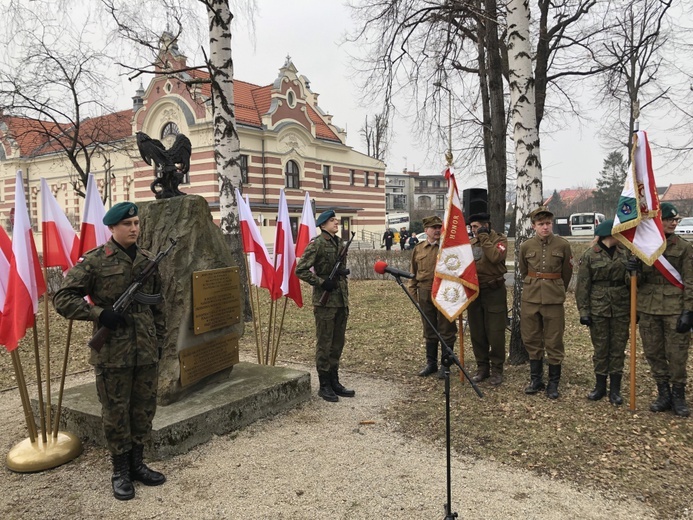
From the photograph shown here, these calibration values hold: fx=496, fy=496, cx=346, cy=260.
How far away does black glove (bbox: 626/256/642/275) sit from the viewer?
15.8 feet

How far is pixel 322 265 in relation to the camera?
5.43 metres

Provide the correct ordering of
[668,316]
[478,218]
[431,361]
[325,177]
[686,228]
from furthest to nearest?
1. [325,177]
2. [686,228]
3. [431,361]
4. [478,218]
5. [668,316]

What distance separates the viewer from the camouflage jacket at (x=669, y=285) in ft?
15.4

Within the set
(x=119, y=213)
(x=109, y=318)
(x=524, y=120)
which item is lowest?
(x=109, y=318)

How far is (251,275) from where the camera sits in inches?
267

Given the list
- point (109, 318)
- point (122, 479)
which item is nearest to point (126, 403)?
point (122, 479)

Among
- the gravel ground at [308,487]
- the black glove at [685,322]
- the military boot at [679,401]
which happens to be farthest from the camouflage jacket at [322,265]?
the military boot at [679,401]

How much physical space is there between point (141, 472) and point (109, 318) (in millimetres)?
1237

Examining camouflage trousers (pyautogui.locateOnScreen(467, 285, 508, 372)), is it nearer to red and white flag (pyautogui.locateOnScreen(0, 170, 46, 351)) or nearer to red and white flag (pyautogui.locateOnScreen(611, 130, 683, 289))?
red and white flag (pyautogui.locateOnScreen(611, 130, 683, 289))

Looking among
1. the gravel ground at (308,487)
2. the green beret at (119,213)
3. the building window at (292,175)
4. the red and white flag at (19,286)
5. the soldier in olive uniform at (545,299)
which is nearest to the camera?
the gravel ground at (308,487)

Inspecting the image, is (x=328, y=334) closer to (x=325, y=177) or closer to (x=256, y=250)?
(x=256, y=250)

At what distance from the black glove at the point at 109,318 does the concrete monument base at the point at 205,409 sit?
1133mm

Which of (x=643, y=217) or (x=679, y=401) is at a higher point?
(x=643, y=217)

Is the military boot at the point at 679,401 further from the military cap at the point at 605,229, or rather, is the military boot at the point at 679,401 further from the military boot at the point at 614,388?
the military cap at the point at 605,229
